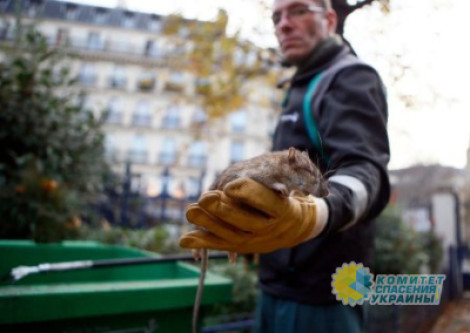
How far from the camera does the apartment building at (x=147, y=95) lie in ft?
12.1

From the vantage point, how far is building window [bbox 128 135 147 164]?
2220 cm

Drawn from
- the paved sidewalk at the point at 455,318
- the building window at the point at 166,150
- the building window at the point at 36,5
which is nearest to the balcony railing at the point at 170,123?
the building window at the point at 166,150

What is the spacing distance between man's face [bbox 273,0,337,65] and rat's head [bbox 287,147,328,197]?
64cm

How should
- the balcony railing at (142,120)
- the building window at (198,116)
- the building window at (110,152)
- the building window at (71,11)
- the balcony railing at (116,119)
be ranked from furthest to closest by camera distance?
the balcony railing at (142,120)
the balcony railing at (116,119)
the building window at (198,116)
the building window at (110,152)
the building window at (71,11)

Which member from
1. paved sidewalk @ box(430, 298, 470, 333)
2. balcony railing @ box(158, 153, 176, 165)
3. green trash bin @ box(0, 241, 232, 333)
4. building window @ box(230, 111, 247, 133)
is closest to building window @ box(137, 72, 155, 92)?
building window @ box(230, 111, 247, 133)

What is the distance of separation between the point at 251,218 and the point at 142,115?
22881mm

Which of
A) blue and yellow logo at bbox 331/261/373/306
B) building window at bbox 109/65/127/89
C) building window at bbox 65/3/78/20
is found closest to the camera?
blue and yellow logo at bbox 331/261/373/306

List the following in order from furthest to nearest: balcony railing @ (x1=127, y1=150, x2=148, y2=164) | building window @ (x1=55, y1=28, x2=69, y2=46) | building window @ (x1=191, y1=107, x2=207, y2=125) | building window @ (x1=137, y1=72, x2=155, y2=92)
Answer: balcony railing @ (x1=127, y1=150, x2=148, y2=164) < building window @ (x1=191, y1=107, x2=207, y2=125) < building window @ (x1=137, y1=72, x2=155, y2=92) < building window @ (x1=55, y1=28, x2=69, y2=46)

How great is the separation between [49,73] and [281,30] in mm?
2949

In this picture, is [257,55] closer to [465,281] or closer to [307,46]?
[307,46]

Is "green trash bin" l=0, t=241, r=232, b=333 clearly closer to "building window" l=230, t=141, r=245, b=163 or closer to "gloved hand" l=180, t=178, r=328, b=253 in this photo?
"gloved hand" l=180, t=178, r=328, b=253

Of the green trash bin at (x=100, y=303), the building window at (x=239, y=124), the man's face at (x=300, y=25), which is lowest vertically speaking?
the green trash bin at (x=100, y=303)

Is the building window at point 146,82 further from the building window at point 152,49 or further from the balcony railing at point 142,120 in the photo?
the balcony railing at point 142,120

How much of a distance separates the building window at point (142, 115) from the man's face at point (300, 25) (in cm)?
2163
